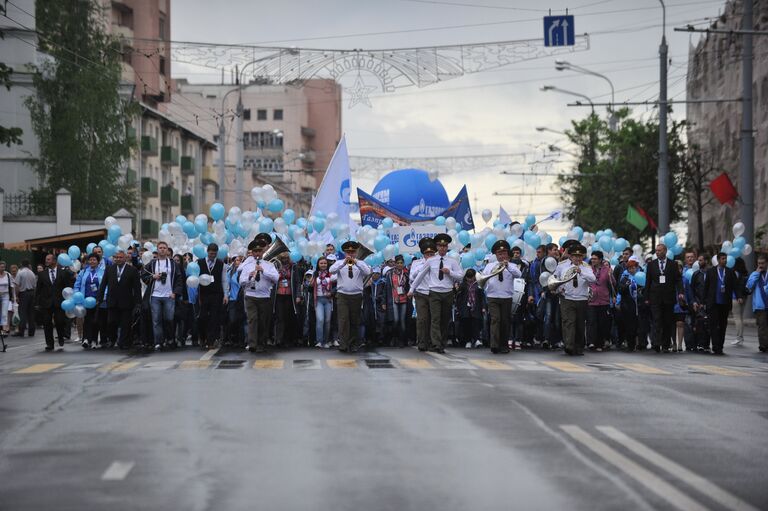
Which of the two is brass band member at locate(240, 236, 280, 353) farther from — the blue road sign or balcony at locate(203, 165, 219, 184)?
balcony at locate(203, 165, 219, 184)

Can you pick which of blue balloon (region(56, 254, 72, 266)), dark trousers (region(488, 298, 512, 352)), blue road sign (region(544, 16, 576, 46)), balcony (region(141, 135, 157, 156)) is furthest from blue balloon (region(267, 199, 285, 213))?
balcony (region(141, 135, 157, 156))

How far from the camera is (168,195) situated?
272 feet

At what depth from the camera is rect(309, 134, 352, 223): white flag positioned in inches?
1308

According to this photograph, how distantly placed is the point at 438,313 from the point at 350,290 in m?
1.51

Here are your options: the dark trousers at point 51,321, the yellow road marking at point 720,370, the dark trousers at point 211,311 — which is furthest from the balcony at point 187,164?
the yellow road marking at point 720,370

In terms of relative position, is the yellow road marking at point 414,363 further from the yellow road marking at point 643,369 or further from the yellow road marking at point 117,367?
the yellow road marking at point 117,367

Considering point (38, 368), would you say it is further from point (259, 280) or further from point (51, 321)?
point (51, 321)

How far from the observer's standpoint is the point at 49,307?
77.9ft

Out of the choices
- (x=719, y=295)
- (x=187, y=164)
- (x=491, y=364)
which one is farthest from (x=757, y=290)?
(x=187, y=164)

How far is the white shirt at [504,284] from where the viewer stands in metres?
21.6

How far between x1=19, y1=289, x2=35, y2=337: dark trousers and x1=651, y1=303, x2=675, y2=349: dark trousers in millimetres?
14937

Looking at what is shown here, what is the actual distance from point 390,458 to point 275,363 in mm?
9588

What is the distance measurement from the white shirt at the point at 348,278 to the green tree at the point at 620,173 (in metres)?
31.7

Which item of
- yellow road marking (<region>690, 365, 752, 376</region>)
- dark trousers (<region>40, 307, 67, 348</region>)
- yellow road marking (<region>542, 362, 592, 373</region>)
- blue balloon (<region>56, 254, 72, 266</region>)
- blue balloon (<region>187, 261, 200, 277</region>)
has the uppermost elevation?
blue balloon (<region>56, 254, 72, 266</region>)
